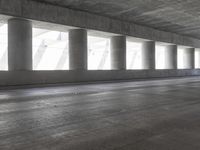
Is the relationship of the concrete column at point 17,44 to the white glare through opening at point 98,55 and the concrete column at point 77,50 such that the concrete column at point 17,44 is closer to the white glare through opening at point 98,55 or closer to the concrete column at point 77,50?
the concrete column at point 77,50

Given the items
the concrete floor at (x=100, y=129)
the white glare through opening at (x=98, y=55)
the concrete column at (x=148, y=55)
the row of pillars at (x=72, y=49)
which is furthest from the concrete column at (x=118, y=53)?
the white glare through opening at (x=98, y=55)

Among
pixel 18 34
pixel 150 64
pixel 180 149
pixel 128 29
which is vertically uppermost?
pixel 128 29

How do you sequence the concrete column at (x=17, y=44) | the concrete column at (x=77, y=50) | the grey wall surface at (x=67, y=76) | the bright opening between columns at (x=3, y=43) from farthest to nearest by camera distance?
the bright opening between columns at (x=3, y=43) → the concrete column at (x=77, y=50) → the concrete column at (x=17, y=44) → the grey wall surface at (x=67, y=76)

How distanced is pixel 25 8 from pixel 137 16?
11.4 meters

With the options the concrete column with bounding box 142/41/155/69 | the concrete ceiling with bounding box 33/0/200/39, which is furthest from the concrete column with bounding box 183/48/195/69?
the concrete column with bounding box 142/41/155/69

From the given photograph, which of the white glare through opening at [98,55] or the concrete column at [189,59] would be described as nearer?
the concrete column at [189,59]

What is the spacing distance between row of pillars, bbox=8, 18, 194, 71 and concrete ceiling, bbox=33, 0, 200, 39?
8.84 ft

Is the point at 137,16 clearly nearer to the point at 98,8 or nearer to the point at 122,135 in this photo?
the point at 98,8

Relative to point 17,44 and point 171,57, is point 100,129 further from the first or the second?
point 171,57

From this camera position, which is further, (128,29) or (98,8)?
(128,29)

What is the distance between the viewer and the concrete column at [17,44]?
1559cm

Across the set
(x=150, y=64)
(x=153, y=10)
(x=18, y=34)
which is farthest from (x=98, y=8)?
(x=150, y=64)

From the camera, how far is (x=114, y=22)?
21.6 m

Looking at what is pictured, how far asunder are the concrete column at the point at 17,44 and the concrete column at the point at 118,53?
10241mm
